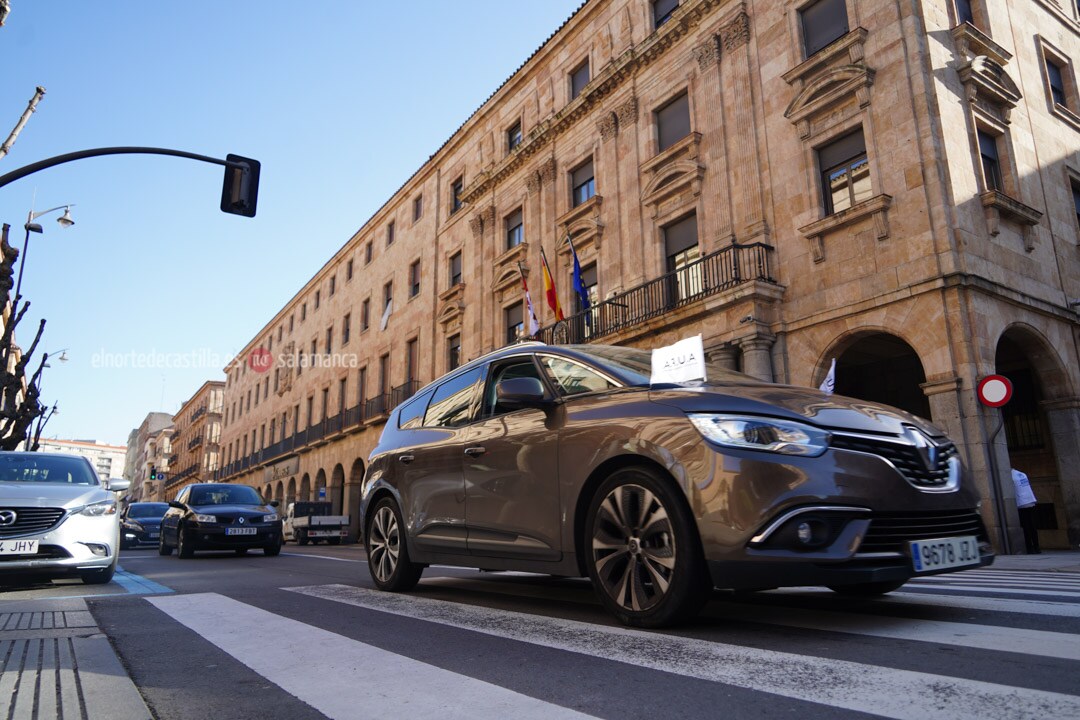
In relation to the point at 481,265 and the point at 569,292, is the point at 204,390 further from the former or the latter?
the point at 569,292

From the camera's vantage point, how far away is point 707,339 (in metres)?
15.5

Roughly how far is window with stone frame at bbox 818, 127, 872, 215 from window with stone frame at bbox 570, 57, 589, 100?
400 inches

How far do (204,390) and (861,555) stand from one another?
296 ft

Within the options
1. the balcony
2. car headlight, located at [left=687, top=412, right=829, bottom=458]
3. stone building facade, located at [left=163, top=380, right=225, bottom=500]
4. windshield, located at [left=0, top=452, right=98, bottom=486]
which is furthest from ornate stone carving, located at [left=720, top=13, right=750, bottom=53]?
stone building facade, located at [left=163, top=380, right=225, bottom=500]

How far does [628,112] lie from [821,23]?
6011mm

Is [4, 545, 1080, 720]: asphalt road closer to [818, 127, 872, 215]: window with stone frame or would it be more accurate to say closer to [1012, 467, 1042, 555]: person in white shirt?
[1012, 467, 1042, 555]: person in white shirt

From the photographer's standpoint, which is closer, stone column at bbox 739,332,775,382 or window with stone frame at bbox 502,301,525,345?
stone column at bbox 739,332,775,382

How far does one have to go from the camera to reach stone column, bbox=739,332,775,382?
14516 mm

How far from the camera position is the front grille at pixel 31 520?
6496mm

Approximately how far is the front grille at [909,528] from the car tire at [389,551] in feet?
11.5

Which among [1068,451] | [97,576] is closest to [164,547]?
[97,576]

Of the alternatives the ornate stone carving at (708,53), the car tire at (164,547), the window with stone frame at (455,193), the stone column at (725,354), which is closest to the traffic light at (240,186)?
the car tire at (164,547)

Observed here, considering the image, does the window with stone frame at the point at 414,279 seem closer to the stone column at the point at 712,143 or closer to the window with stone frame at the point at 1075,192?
the stone column at the point at 712,143

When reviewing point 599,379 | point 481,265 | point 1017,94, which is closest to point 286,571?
point 599,379
